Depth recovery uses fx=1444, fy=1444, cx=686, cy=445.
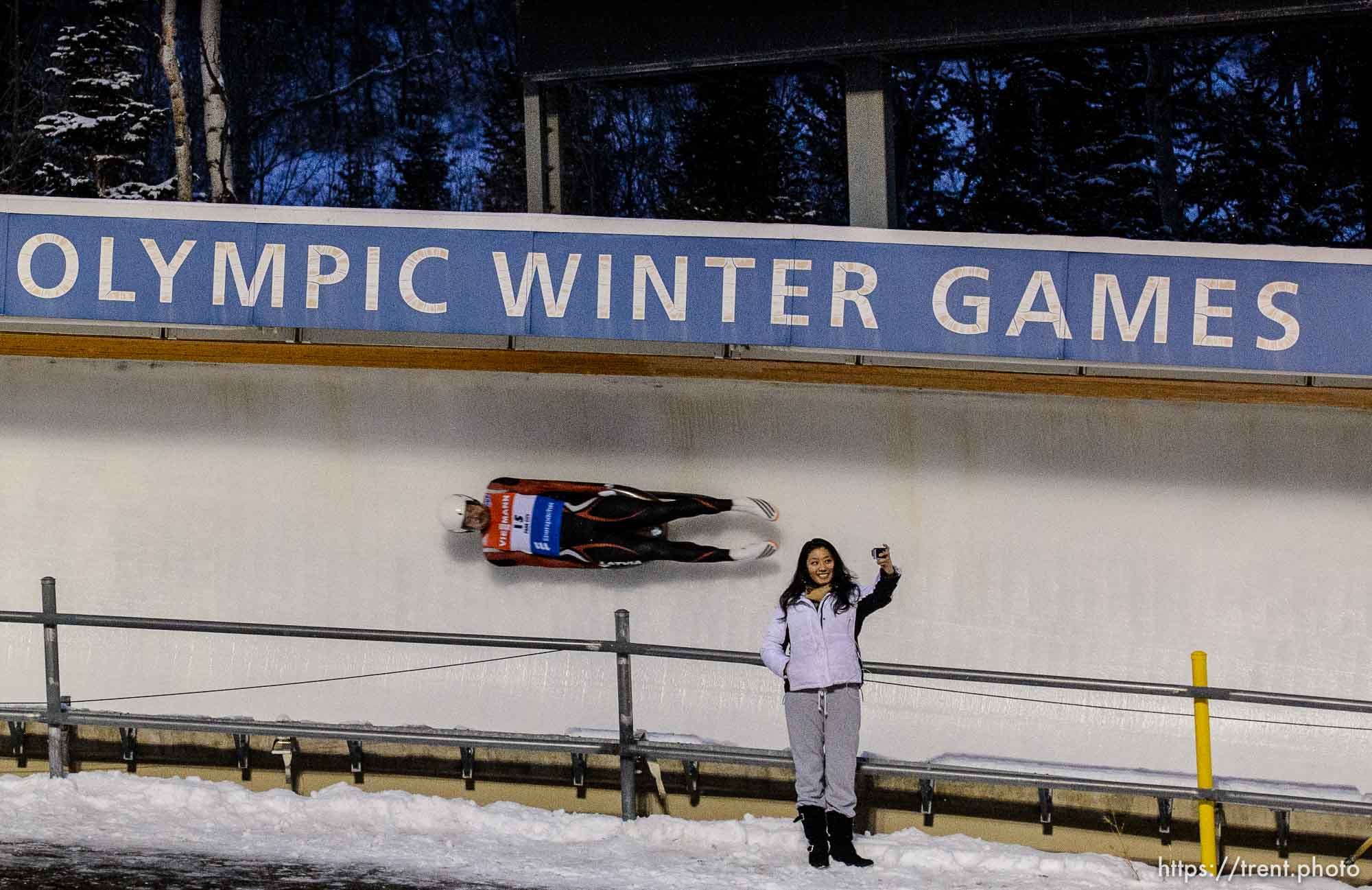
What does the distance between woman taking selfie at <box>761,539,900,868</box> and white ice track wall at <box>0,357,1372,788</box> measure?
66.6 inches

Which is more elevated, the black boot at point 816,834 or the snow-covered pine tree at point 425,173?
the snow-covered pine tree at point 425,173

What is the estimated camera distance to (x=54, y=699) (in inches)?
230

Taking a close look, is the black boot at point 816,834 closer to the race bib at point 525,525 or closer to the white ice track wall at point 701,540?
the white ice track wall at point 701,540

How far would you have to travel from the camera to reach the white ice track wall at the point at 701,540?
22.4 ft

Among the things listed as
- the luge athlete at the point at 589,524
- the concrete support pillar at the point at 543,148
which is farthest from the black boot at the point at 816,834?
the concrete support pillar at the point at 543,148

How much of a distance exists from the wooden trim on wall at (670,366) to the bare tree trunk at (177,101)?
5933 mm

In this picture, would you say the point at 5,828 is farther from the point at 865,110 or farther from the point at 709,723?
the point at 865,110

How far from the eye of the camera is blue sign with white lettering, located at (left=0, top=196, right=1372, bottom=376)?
641 centimetres

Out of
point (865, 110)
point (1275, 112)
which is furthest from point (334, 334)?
point (1275, 112)

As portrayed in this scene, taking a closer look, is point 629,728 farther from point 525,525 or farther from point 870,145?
point 870,145

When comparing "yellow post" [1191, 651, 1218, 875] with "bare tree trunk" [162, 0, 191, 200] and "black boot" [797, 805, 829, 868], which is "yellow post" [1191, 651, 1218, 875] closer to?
"black boot" [797, 805, 829, 868]

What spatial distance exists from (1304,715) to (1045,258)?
2.42m

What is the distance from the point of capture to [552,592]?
724 cm

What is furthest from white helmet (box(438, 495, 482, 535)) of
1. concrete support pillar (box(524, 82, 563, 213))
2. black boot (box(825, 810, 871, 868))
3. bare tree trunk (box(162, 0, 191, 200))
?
bare tree trunk (box(162, 0, 191, 200))
